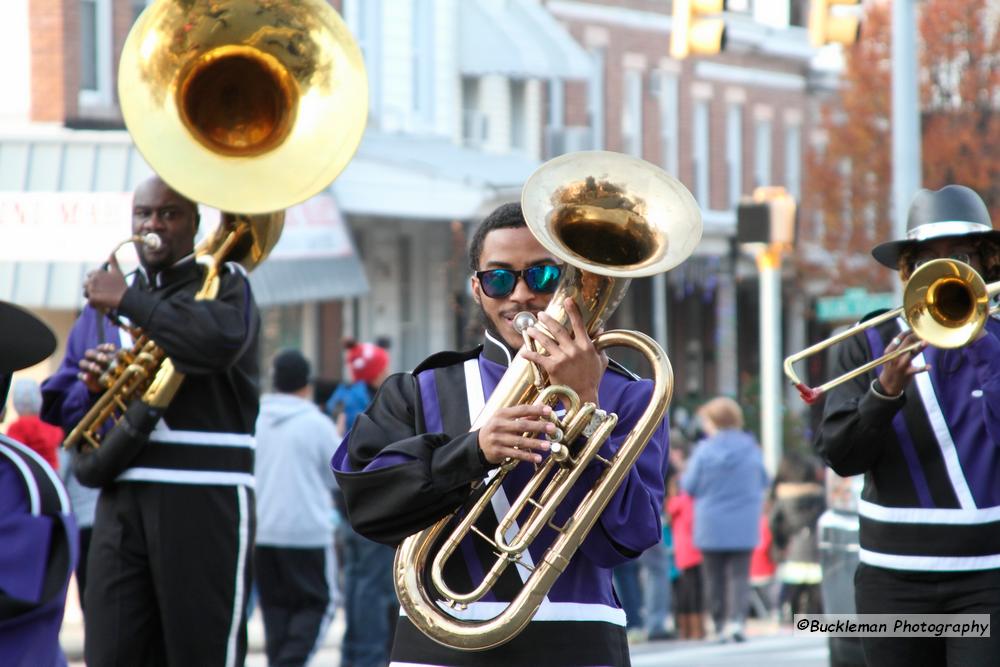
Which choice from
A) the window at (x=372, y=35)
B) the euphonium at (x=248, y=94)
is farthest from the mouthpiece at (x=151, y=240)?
the window at (x=372, y=35)

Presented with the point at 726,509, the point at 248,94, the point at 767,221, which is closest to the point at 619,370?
the point at 248,94

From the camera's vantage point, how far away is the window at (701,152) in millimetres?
33062

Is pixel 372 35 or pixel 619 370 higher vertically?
pixel 372 35

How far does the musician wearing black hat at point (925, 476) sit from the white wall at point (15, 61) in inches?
535

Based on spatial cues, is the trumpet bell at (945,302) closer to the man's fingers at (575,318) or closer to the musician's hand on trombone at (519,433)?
the man's fingers at (575,318)

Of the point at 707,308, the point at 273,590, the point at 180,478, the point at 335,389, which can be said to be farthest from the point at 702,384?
the point at 180,478

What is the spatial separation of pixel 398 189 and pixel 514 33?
3.79 meters

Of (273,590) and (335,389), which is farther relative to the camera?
(335,389)

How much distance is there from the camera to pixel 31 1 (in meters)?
17.8

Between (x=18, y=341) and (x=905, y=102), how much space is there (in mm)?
11752

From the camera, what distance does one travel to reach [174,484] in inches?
240

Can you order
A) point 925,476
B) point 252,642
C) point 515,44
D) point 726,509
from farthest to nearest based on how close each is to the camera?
point 515,44, point 726,509, point 252,642, point 925,476

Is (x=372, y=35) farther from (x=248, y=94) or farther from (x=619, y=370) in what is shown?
(x=619, y=370)

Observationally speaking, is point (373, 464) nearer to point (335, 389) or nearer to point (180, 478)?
point (180, 478)
